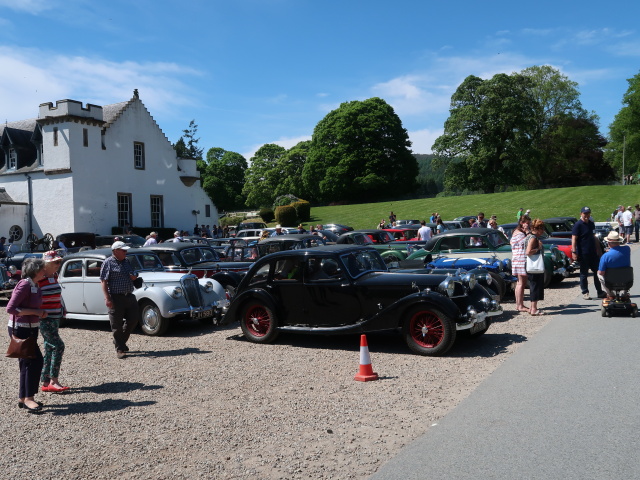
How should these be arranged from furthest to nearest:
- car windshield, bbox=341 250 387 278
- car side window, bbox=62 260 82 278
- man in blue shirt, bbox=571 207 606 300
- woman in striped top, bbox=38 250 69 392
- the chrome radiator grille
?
man in blue shirt, bbox=571 207 606 300 → car side window, bbox=62 260 82 278 → the chrome radiator grille → car windshield, bbox=341 250 387 278 → woman in striped top, bbox=38 250 69 392

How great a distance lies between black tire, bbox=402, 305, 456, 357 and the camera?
8.20m

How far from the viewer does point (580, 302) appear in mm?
12586

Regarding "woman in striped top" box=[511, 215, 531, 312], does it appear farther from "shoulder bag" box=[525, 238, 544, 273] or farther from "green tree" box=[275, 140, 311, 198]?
"green tree" box=[275, 140, 311, 198]

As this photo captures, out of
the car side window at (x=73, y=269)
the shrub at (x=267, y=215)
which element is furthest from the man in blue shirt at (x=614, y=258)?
the shrub at (x=267, y=215)

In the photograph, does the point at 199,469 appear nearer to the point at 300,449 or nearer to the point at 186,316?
the point at 300,449

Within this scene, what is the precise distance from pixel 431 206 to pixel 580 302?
4631cm

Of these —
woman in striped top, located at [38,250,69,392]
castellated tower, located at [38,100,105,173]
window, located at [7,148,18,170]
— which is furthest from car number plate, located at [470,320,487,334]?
window, located at [7,148,18,170]

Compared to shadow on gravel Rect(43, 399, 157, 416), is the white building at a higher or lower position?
higher

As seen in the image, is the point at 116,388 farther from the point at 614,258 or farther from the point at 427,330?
the point at 614,258

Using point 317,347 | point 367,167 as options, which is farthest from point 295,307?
point 367,167

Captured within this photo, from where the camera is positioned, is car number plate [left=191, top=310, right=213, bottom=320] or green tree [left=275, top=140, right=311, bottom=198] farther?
A: green tree [left=275, top=140, right=311, bottom=198]

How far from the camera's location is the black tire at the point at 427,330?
820 centimetres

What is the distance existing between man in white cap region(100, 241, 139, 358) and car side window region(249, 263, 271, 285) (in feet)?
6.53

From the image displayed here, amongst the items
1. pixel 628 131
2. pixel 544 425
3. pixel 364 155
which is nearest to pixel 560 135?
pixel 628 131
